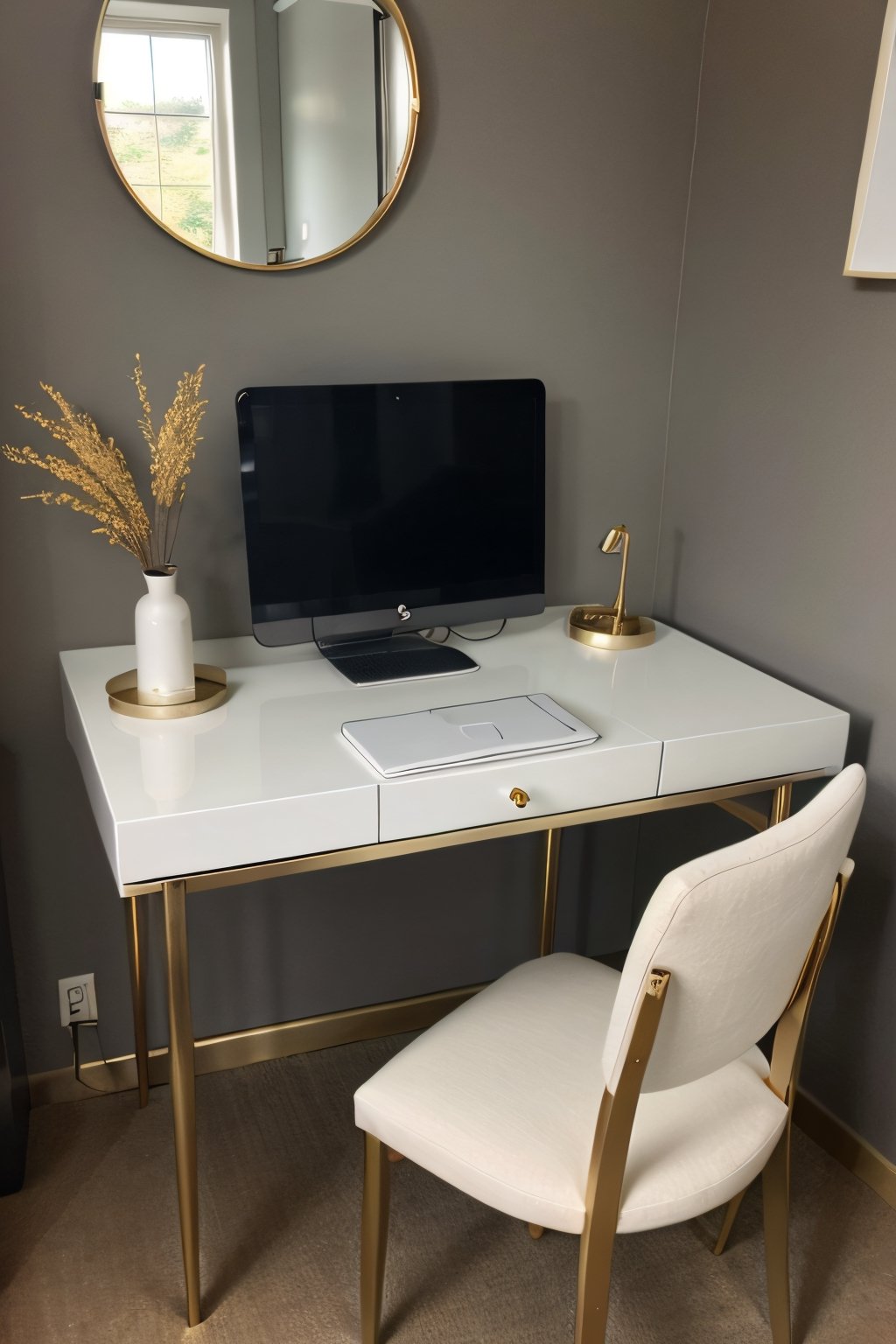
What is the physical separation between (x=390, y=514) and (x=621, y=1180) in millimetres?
1059

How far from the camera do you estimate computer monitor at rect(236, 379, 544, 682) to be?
1729 millimetres

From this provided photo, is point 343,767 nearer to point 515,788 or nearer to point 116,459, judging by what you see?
point 515,788

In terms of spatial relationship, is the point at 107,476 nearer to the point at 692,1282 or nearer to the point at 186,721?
the point at 186,721

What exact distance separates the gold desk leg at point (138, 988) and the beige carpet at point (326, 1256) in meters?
0.07

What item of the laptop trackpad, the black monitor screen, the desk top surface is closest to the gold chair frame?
the desk top surface

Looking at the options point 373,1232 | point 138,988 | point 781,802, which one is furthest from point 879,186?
point 138,988

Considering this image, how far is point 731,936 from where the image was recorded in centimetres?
111

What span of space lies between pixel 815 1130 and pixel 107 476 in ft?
5.33

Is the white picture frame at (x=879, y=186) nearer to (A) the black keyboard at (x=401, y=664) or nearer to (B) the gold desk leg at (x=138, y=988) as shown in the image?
(A) the black keyboard at (x=401, y=664)

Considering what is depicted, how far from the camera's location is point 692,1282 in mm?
1678

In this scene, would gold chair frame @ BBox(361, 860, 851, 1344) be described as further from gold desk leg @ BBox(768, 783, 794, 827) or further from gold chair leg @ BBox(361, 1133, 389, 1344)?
gold desk leg @ BBox(768, 783, 794, 827)

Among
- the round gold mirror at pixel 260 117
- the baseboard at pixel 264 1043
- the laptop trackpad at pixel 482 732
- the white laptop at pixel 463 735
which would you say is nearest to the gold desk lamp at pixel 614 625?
the white laptop at pixel 463 735

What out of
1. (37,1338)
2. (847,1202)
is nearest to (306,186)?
(37,1338)

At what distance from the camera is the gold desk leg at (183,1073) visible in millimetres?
1353
